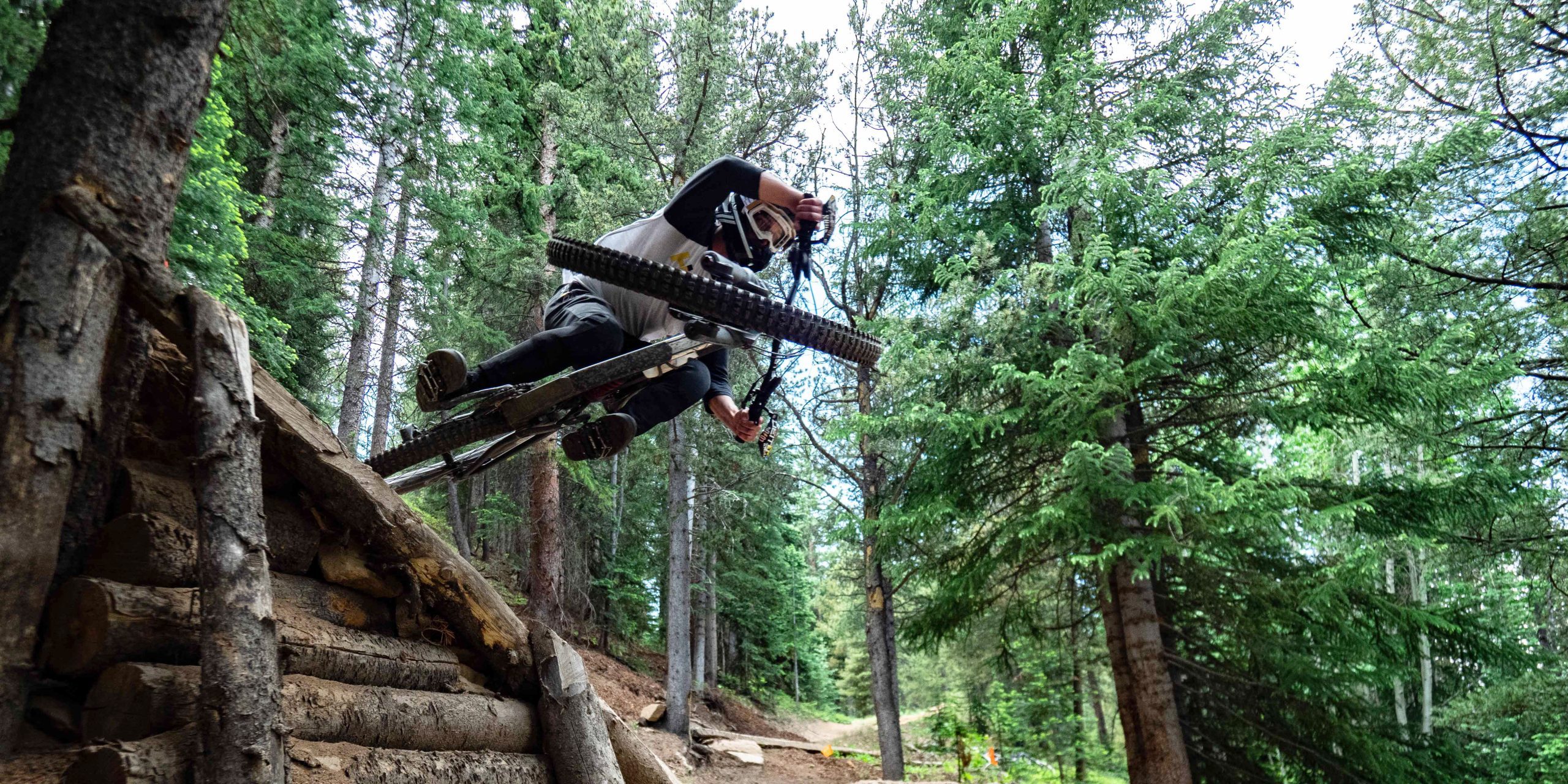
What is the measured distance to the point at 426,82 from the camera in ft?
36.1

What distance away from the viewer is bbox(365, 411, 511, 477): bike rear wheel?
3.63 metres

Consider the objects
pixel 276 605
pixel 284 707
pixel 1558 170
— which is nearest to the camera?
pixel 284 707

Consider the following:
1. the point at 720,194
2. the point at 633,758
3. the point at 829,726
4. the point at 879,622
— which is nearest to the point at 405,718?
the point at 633,758

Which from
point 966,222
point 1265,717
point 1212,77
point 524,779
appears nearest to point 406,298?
point 966,222

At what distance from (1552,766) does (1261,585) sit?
20.5 ft

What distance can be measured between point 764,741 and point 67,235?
1445 centimetres

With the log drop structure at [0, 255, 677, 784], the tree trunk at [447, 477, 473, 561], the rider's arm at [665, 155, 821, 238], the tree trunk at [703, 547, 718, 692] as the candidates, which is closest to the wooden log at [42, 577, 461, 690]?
the log drop structure at [0, 255, 677, 784]

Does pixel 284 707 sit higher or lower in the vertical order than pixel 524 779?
higher

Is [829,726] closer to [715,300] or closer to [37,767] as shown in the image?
[715,300]

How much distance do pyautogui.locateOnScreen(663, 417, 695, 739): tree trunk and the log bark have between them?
31.1 feet

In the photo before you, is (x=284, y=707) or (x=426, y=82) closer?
(x=284, y=707)

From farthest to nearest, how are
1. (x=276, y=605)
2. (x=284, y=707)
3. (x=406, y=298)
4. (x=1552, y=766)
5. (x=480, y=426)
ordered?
(x=406, y=298), (x=1552, y=766), (x=480, y=426), (x=276, y=605), (x=284, y=707)

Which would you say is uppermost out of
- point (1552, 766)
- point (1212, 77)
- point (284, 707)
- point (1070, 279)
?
point (1212, 77)

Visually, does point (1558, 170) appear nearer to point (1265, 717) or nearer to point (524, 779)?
point (1265, 717)
